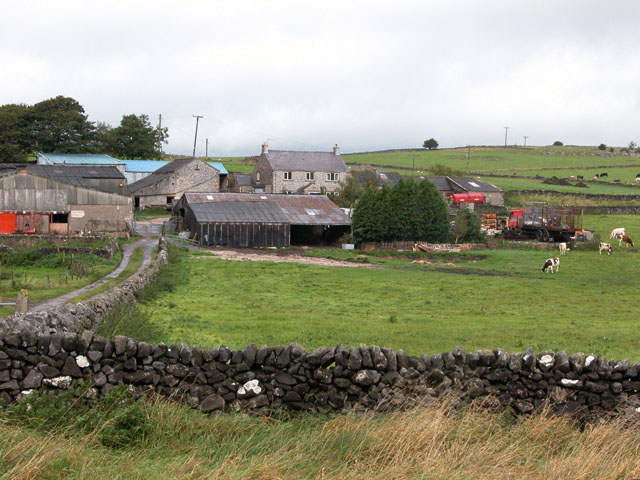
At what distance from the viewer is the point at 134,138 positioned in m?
104

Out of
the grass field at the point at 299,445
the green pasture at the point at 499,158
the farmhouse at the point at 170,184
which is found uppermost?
the green pasture at the point at 499,158

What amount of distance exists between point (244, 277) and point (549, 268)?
18545 millimetres

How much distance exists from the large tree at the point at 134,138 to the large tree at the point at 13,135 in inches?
595

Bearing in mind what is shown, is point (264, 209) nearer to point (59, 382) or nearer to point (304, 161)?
point (304, 161)

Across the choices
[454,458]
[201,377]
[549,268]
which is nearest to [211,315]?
[201,377]

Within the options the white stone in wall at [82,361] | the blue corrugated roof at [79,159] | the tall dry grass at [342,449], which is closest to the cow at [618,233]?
the tall dry grass at [342,449]

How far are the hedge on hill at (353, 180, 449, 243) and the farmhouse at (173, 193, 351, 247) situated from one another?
2956 millimetres

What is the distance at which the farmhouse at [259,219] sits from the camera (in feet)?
185

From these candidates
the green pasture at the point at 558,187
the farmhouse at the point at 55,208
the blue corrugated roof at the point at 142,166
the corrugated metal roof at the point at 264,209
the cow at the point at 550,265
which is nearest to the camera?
the cow at the point at 550,265

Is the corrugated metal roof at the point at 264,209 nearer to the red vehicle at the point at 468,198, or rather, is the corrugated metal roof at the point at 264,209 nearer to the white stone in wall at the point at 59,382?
the red vehicle at the point at 468,198

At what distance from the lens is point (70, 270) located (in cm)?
3200

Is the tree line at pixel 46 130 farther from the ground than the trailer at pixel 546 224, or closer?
farther from the ground

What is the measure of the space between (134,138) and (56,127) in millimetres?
15529

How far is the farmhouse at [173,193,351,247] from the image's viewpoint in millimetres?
56531
